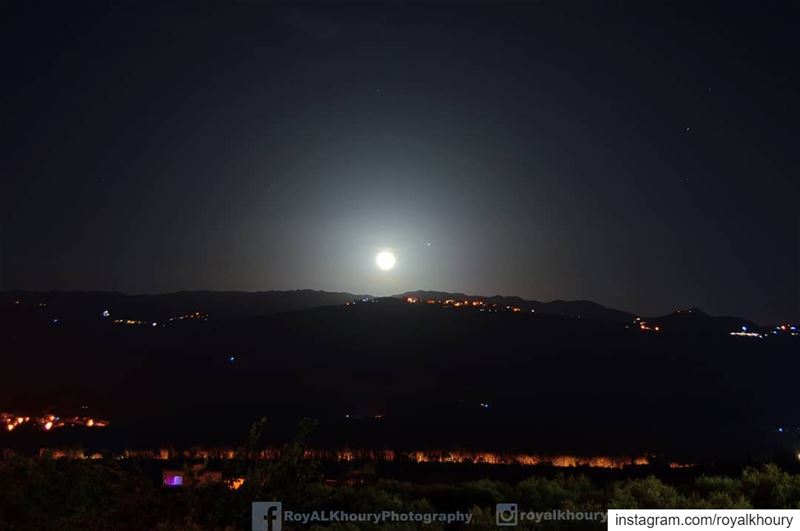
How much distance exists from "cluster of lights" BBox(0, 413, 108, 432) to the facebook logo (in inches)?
1051

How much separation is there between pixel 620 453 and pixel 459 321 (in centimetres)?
3314

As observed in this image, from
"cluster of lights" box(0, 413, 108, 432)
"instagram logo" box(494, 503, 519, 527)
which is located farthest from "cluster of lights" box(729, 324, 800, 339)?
"instagram logo" box(494, 503, 519, 527)

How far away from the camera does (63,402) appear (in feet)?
127

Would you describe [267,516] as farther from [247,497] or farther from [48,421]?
[48,421]

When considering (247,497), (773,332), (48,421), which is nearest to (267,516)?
(247,497)

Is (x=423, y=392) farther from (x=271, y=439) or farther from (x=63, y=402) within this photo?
(x=63, y=402)

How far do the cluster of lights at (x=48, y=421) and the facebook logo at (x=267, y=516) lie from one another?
2670 centimetres

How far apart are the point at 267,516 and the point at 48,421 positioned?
28736 mm

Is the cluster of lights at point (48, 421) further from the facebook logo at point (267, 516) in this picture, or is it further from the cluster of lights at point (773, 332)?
the cluster of lights at point (773, 332)

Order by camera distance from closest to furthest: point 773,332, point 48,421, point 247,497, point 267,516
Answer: point 267,516
point 247,497
point 48,421
point 773,332

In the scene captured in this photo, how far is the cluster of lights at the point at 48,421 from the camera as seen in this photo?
31359mm

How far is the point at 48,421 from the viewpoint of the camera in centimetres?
3247

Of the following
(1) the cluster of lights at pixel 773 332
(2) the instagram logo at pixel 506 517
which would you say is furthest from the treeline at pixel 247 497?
(1) the cluster of lights at pixel 773 332

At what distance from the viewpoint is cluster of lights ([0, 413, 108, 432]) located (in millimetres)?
31359
